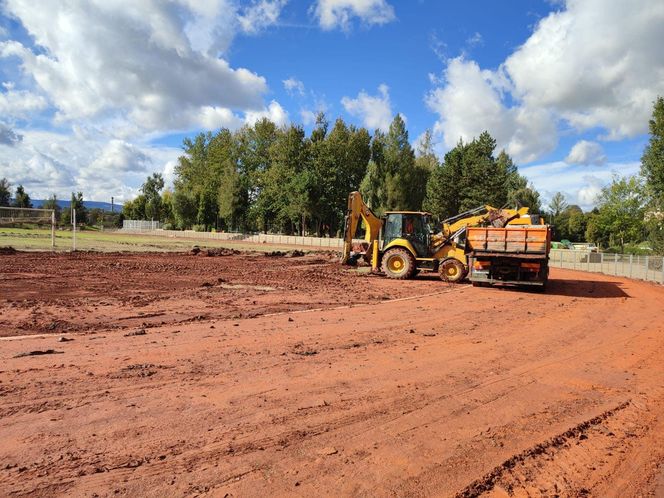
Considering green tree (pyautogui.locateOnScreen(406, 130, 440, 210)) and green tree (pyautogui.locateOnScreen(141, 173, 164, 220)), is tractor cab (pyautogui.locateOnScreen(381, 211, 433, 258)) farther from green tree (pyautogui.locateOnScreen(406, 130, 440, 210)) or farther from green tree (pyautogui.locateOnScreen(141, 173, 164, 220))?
green tree (pyautogui.locateOnScreen(141, 173, 164, 220))

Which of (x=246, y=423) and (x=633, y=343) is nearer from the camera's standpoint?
(x=246, y=423)

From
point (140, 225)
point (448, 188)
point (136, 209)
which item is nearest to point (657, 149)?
point (448, 188)

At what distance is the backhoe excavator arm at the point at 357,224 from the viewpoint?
21.6 metres

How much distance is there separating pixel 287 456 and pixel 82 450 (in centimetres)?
172

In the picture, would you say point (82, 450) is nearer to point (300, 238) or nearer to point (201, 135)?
point (300, 238)

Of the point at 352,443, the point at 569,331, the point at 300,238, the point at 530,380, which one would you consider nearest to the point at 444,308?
the point at 569,331

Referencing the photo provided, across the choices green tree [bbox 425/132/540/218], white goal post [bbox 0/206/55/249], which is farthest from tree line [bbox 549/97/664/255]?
white goal post [bbox 0/206/55/249]

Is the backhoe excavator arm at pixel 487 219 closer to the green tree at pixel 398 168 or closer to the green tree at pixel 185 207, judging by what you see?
the green tree at pixel 398 168

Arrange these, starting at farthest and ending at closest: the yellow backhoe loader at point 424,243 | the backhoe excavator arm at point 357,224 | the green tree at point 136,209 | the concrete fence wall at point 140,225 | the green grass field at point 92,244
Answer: the green tree at point 136,209
the concrete fence wall at point 140,225
the green grass field at point 92,244
the backhoe excavator arm at point 357,224
the yellow backhoe loader at point 424,243

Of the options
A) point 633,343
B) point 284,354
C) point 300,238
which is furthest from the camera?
point 300,238

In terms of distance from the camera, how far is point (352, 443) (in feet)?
14.2

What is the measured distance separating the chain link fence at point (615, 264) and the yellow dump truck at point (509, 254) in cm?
1287

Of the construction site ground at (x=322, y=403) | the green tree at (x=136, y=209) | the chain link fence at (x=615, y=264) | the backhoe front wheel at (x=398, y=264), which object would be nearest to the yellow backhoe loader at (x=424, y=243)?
the backhoe front wheel at (x=398, y=264)

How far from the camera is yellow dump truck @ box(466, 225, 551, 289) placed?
1625 cm
